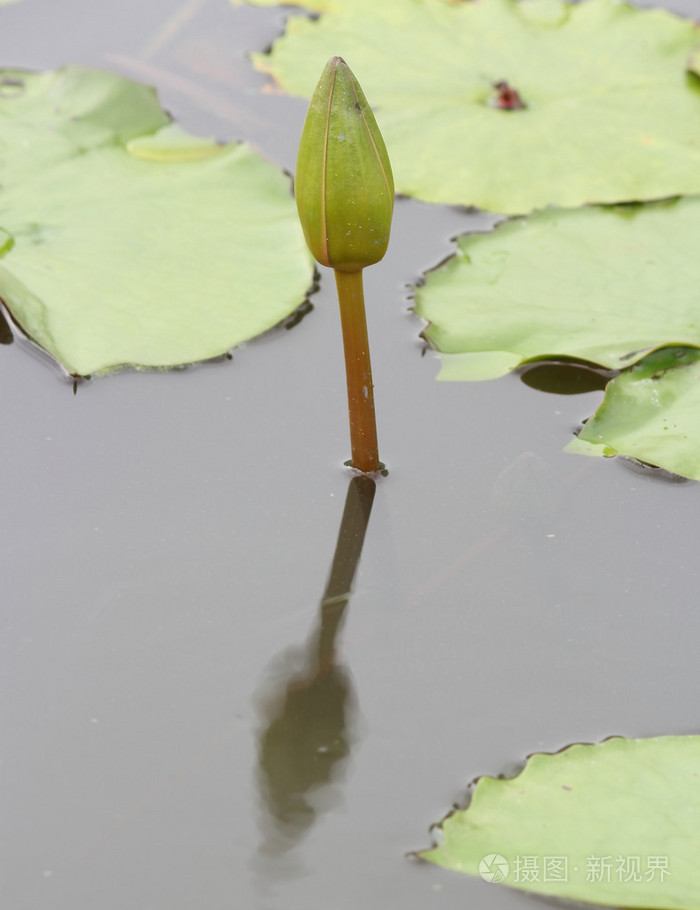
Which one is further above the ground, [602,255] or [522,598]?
[602,255]

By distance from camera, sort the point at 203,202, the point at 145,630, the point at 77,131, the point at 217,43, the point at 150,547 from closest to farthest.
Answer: the point at 145,630 → the point at 150,547 → the point at 203,202 → the point at 77,131 → the point at 217,43

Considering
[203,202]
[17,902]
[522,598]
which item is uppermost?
[203,202]

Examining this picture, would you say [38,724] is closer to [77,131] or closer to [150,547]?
[150,547]

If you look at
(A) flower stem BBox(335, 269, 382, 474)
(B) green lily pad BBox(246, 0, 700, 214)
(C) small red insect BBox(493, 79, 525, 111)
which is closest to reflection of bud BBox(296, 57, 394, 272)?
(A) flower stem BBox(335, 269, 382, 474)

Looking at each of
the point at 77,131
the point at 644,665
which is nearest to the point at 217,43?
the point at 77,131

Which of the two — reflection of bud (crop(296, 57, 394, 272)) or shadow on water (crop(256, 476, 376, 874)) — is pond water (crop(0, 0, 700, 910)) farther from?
reflection of bud (crop(296, 57, 394, 272))

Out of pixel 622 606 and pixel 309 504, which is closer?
pixel 622 606

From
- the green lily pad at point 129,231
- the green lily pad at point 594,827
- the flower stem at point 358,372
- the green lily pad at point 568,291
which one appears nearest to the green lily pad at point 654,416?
the green lily pad at point 568,291

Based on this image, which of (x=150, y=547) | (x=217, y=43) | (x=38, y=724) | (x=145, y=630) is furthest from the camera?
(x=217, y=43)
